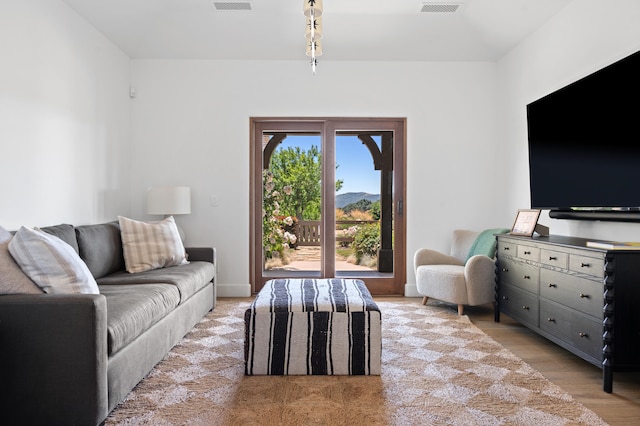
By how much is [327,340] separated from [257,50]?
334 centimetres

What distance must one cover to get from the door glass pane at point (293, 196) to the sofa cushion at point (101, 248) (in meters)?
1.72

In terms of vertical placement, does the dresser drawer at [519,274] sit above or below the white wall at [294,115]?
below

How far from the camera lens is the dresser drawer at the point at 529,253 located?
131 inches

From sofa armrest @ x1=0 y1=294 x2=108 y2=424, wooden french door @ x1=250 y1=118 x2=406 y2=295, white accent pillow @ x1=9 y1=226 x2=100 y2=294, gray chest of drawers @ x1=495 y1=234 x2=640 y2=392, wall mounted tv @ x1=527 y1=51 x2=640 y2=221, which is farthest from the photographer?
wooden french door @ x1=250 y1=118 x2=406 y2=295

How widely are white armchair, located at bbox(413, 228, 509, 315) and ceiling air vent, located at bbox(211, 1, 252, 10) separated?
291 cm

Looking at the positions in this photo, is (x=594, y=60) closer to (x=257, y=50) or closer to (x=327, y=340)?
(x=327, y=340)

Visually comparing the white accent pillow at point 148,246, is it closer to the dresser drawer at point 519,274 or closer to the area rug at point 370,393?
the area rug at point 370,393

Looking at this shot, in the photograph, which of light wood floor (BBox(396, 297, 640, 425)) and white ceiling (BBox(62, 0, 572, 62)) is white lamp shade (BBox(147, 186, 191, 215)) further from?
light wood floor (BBox(396, 297, 640, 425))

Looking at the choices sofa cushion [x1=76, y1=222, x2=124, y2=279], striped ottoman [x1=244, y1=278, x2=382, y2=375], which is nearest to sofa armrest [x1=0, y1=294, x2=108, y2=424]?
striped ottoman [x1=244, y1=278, x2=382, y2=375]

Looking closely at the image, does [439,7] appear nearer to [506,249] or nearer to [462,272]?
[506,249]

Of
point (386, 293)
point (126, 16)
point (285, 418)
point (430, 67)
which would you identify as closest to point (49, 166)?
point (126, 16)

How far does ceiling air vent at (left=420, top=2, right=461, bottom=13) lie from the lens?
4160 millimetres

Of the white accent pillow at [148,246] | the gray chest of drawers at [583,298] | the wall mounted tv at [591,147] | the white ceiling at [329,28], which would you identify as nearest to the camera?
the gray chest of drawers at [583,298]

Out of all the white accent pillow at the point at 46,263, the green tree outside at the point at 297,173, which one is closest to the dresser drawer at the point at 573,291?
the green tree outside at the point at 297,173
